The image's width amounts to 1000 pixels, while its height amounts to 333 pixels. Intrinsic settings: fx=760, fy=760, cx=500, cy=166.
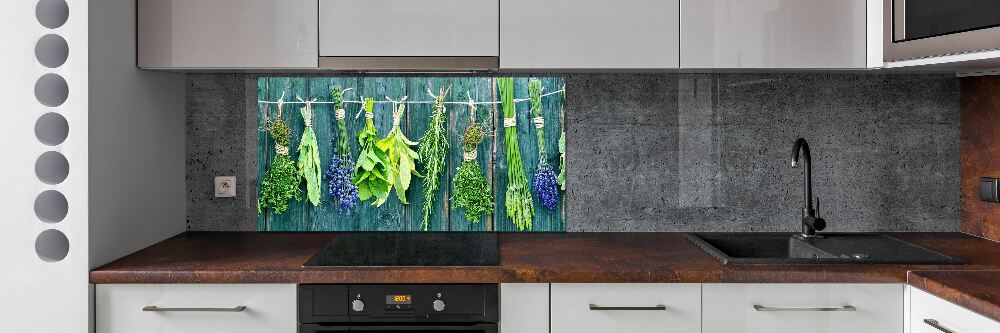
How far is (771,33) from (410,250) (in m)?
1.22

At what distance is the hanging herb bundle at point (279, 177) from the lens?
101 inches

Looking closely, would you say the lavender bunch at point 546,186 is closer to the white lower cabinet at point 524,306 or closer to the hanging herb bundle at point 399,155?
the hanging herb bundle at point 399,155

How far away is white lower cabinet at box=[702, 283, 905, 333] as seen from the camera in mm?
1911

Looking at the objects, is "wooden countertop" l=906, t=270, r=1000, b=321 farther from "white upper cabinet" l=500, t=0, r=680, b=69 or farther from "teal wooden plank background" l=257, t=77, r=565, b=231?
"teal wooden plank background" l=257, t=77, r=565, b=231

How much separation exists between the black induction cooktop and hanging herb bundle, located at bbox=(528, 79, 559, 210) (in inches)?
8.6

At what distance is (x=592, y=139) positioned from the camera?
2572 mm

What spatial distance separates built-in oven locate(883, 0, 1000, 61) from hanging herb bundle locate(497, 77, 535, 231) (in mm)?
1140

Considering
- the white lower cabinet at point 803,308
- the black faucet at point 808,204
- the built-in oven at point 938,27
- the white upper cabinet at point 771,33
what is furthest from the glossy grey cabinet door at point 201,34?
the built-in oven at point 938,27
